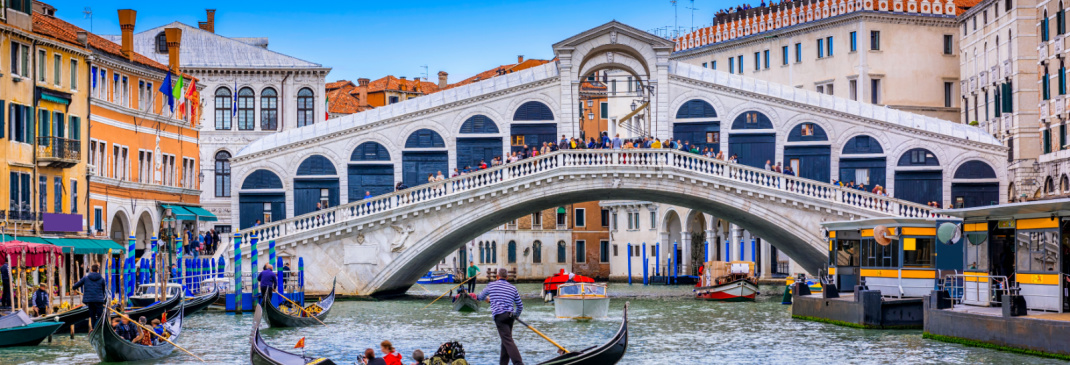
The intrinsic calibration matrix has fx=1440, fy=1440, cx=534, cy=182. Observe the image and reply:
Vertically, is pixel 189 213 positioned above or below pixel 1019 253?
above

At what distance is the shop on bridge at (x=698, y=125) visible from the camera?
40.3 metres

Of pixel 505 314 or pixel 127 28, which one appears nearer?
pixel 505 314

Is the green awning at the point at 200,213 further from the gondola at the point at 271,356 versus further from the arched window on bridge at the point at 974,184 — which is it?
the gondola at the point at 271,356

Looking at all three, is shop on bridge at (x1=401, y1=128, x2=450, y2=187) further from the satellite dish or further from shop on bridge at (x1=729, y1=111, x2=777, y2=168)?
the satellite dish

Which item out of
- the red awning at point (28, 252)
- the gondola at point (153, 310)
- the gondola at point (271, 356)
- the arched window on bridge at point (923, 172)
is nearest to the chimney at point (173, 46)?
the red awning at point (28, 252)

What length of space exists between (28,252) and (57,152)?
21.2 feet

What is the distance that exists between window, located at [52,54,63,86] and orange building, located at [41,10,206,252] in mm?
622

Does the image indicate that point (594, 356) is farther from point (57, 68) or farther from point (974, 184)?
point (974, 184)

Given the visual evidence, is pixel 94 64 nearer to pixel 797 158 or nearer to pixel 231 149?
pixel 231 149

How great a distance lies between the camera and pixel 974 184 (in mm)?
39594

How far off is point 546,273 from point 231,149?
19050 millimetres

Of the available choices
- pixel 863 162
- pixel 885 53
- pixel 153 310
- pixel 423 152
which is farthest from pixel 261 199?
pixel 885 53

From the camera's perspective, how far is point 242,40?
183 feet

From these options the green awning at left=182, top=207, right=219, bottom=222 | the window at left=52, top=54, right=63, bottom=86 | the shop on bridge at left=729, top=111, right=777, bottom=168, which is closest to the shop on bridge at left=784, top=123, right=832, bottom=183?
the shop on bridge at left=729, top=111, right=777, bottom=168
